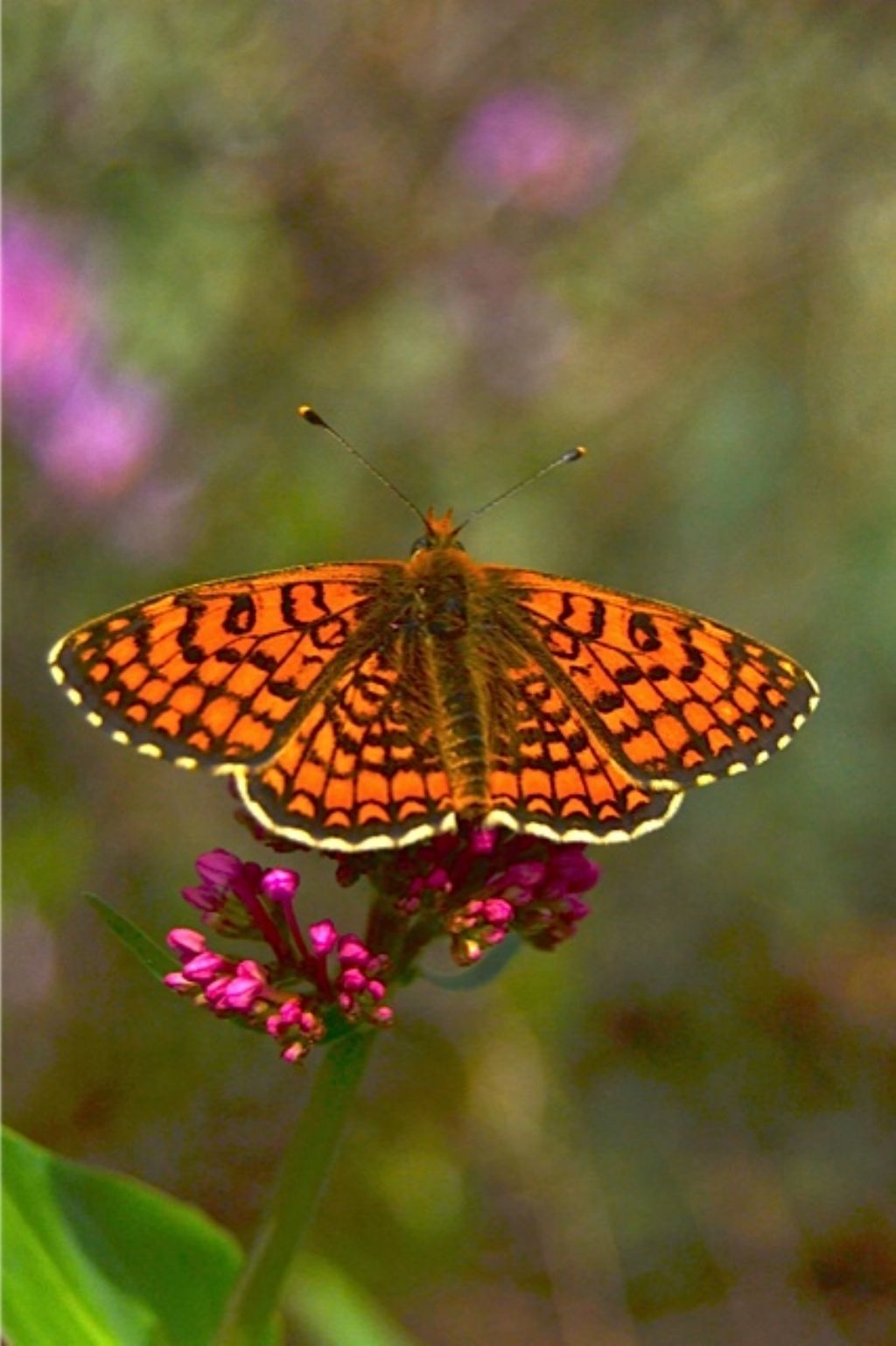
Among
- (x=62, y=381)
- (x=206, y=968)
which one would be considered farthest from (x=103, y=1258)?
(x=62, y=381)

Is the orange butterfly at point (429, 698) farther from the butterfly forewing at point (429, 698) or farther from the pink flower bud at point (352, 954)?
the pink flower bud at point (352, 954)

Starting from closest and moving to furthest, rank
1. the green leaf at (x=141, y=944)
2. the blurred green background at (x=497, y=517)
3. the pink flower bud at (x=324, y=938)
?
the green leaf at (x=141, y=944)
the pink flower bud at (x=324, y=938)
the blurred green background at (x=497, y=517)

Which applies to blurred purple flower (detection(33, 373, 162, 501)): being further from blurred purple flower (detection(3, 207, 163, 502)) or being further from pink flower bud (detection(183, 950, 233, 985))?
pink flower bud (detection(183, 950, 233, 985))

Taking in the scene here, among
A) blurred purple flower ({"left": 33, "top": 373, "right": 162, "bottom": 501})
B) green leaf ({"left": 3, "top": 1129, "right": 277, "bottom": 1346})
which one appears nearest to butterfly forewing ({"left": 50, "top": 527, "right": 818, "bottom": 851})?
green leaf ({"left": 3, "top": 1129, "right": 277, "bottom": 1346})

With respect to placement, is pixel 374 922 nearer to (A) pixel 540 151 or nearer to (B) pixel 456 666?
(B) pixel 456 666

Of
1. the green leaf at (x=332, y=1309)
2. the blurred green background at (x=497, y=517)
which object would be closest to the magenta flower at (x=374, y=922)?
the green leaf at (x=332, y=1309)

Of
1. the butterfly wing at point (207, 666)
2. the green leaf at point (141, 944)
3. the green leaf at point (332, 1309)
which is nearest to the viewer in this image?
the green leaf at point (141, 944)
